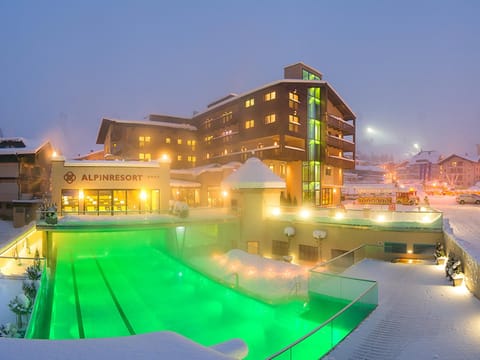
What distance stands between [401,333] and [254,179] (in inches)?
703

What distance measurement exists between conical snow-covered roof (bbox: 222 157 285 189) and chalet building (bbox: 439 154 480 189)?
3402 inches

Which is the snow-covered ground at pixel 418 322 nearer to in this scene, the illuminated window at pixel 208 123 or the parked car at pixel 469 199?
the parked car at pixel 469 199

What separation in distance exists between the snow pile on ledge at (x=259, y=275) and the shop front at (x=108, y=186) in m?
8.62

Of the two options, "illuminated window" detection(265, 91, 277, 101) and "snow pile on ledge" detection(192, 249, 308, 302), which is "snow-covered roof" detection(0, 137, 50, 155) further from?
"snow pile on ledge" detection(192, 249, 308, 302)

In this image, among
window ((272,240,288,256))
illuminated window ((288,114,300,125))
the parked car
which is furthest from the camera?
the parked car

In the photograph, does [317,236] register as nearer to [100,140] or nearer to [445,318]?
[445,318]

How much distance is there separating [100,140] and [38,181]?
20.3 meters

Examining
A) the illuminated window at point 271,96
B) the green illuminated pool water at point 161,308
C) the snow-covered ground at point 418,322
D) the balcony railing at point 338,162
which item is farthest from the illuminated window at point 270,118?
the snow-covered ground at point 418,322

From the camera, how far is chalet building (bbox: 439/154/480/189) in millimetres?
93438

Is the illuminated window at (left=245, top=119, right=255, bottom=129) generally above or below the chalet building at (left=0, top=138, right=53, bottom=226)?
above

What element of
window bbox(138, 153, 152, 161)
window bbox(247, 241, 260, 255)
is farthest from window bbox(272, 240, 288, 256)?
window bbox(138, 153, 152, 161)

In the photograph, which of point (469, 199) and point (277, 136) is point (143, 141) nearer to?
point (277, 136)

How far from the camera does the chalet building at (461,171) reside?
9344 cm

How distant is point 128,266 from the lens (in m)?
25.8
